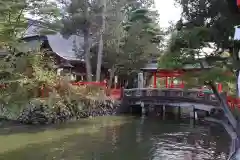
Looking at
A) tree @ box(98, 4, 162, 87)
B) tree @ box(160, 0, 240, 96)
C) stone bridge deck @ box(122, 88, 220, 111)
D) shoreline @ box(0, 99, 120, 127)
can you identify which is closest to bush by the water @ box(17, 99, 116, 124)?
shoreline @ box(0, 99, 120, 127)

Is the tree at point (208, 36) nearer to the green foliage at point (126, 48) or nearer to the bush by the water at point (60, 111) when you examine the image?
the bush by the water at point (60, 111)

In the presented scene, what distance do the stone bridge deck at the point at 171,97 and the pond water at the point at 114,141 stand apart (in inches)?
63.1

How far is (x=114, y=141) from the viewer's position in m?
14.5

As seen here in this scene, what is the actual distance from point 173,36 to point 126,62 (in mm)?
16806

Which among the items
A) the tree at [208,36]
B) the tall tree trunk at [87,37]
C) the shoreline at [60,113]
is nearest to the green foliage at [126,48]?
the tall tree trunk at [87,37]

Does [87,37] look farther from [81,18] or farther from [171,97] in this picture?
[171,97]

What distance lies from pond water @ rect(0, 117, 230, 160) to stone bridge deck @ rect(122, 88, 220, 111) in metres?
1.60

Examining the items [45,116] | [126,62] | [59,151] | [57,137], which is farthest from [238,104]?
[126,62]

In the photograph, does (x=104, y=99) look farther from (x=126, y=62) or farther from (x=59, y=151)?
(x=59, y=151)

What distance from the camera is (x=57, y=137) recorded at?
1512cm

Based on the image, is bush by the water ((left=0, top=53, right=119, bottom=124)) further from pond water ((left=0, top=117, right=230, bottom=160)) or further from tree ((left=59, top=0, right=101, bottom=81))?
tree ((left=59, top=0, right=101, bottom=81))

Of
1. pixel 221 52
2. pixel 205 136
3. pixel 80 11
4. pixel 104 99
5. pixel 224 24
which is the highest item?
pixel 80 11

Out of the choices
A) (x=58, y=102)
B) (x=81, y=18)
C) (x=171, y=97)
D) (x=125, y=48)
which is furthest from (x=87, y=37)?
(x=171, y=97)

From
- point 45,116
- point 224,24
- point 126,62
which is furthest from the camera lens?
point 126,62
